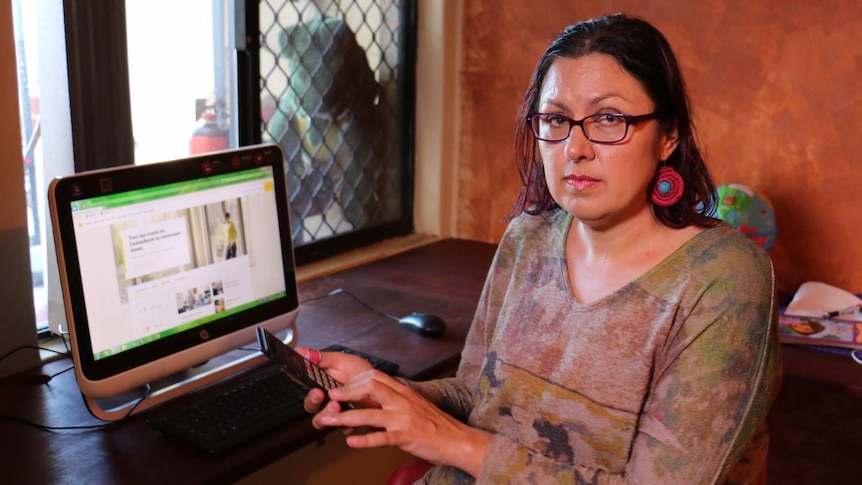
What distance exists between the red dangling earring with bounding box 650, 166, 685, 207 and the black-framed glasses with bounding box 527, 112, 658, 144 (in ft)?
0.34

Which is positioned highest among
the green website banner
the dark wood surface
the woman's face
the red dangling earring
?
the woman's face

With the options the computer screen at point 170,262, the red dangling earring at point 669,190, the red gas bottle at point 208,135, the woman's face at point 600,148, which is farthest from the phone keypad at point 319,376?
the red gas bottle at point 208,135

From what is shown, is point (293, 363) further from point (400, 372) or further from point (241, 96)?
point (241, 96)

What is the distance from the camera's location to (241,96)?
6.75ft

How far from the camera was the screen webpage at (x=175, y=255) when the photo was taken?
1.36 metres

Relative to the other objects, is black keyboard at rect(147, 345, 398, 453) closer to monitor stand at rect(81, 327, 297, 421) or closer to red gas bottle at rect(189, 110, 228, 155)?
monitor stand at rect(81, 327, 297, 421)

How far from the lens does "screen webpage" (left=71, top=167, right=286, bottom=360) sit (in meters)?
1.36

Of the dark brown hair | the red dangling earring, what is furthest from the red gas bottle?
the red dangling earring

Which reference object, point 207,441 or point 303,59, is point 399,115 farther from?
point 207,441

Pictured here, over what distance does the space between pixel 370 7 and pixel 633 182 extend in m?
1.40

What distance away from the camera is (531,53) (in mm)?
2463

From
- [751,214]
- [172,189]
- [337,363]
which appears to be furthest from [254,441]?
[751,214]

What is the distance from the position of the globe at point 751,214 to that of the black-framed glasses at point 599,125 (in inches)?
35.9

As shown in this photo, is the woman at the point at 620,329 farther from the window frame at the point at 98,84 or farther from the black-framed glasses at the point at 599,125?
the window frame at the point at 98,84
